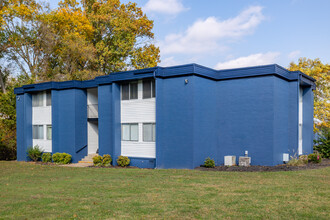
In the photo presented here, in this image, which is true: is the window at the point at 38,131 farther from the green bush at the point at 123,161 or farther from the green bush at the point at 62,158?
the green bush at the point at 123,161

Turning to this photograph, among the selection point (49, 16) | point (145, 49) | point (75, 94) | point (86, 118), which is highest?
point (49, 16)

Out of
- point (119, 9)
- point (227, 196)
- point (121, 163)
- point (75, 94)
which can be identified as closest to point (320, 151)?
point (121, 163)

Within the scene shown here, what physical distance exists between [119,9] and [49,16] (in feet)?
25.4

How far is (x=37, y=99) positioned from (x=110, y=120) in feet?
28.4

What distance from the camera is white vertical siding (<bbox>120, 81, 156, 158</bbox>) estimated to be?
2022 centimetres

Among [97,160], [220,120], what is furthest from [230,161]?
[97,160]

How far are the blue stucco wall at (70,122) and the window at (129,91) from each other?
15.7 feet

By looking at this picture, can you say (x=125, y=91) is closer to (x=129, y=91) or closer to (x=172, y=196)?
(x=129, y=91)

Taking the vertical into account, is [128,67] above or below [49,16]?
below

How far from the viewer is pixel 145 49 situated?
37500 millimetres

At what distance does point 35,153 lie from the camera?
1019 inches

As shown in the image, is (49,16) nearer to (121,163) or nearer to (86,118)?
(86,118)

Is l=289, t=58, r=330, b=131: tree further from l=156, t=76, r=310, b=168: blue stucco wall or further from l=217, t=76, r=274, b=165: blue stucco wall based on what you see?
l=217, t=76, r=274, b=165: blue stucco wall

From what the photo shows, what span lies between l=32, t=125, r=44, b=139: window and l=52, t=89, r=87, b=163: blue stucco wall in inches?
82.1
